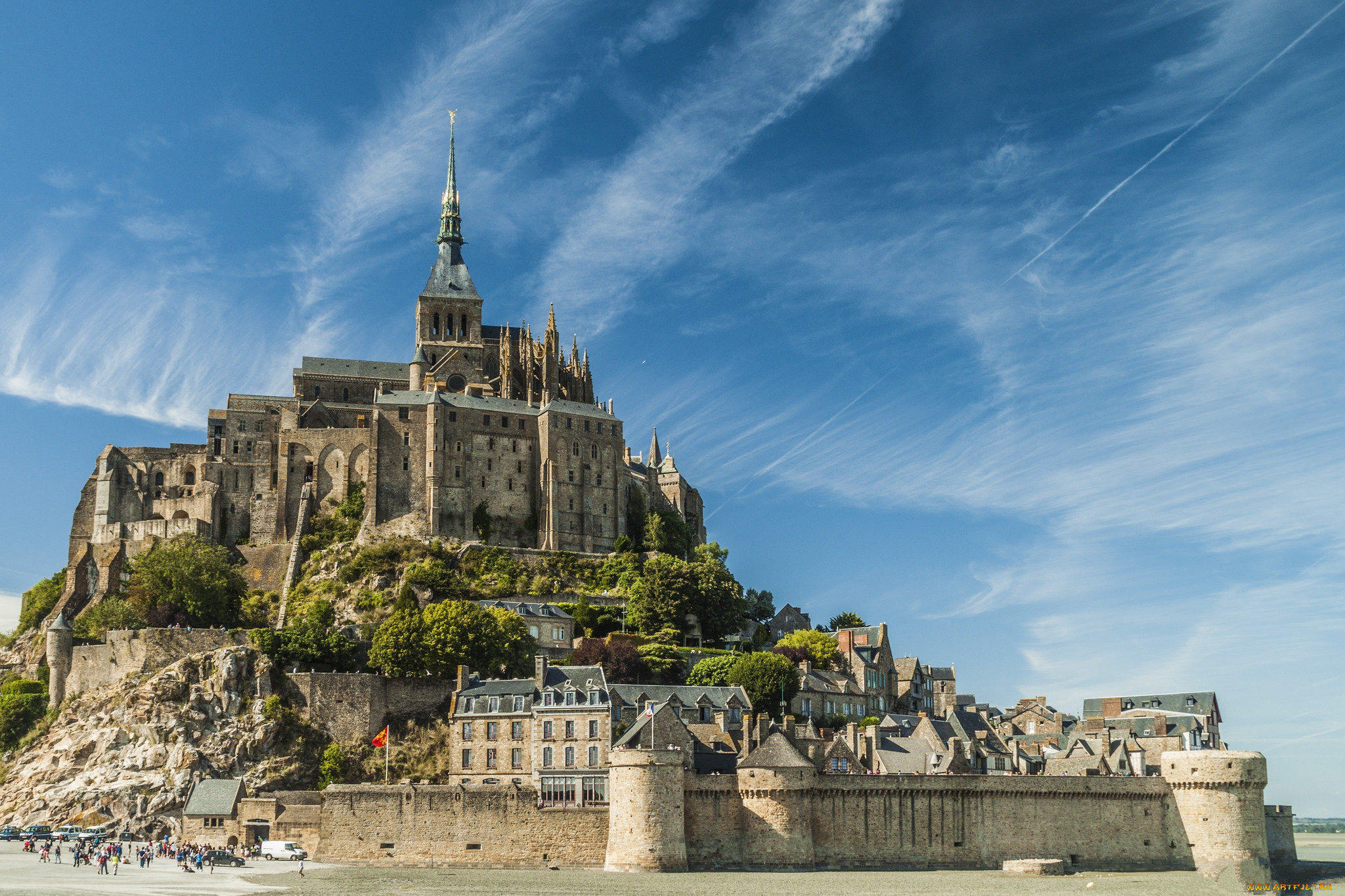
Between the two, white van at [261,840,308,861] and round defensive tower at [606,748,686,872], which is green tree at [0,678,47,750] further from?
round defensive tower at [606,748,686,872]

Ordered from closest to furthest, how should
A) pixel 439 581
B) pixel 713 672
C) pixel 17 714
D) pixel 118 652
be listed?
pixel 17 714 → pixel 118 652 → pixel 713 672 → pixel 439 581

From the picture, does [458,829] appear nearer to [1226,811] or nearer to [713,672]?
[713,672]

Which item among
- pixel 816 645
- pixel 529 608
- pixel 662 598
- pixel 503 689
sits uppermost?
pixel 662 598

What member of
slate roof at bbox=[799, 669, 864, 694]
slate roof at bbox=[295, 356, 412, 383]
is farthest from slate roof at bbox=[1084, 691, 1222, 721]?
slate roof at bbox=[295, 356, 412, 383]

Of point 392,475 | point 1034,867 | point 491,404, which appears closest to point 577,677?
point 1034,867

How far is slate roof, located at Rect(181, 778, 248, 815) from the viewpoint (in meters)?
57.8

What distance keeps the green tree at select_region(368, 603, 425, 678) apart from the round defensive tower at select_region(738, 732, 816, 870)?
19.6 m

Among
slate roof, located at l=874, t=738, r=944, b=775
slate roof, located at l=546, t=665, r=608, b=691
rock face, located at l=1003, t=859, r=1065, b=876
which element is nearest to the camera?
rock face, located at l=1003, t=859, r=1065, b=876

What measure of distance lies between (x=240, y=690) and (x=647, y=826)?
2414 cm

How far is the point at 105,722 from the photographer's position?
65750 mm

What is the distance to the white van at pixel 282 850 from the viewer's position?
5431 cm

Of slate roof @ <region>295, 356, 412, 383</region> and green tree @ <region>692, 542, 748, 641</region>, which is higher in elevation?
slate roof @ <region>295, 356, 412, 383</region>

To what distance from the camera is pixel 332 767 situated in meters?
62.4

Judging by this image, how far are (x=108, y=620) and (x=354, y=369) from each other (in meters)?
33.8
